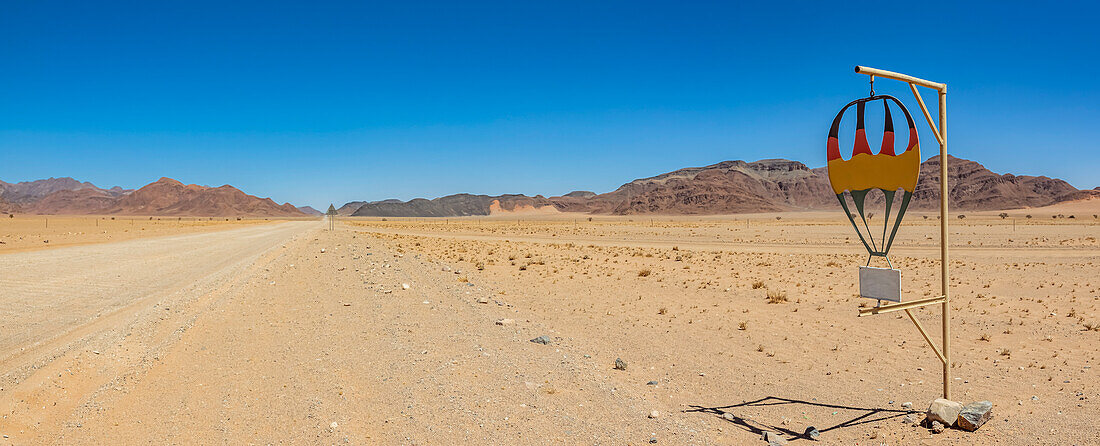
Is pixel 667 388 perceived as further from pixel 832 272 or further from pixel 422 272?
pixel 832 272

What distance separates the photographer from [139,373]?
677 centimetres

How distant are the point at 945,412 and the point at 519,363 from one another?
15.1ft

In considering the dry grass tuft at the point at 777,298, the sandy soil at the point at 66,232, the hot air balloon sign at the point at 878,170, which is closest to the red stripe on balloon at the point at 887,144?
the hot air balloon sign at the point at 878,170

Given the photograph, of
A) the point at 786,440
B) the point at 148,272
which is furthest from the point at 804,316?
the point at 148,272

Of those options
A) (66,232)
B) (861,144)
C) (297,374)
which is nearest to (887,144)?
(861,144)

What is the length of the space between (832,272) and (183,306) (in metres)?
18.1

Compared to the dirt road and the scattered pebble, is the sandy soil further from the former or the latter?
the scattered pebble

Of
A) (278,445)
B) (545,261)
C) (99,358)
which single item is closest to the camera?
(278,445)

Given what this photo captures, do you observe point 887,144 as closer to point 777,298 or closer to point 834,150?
point 834,150

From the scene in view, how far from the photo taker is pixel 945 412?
527 centimetres

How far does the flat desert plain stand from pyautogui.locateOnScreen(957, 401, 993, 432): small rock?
4.3 inches

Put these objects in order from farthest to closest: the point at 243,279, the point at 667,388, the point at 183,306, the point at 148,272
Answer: the point at 148,272 → the point at 243,279 → the point at 183,306 → the point at 667,388

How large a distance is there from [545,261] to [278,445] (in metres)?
18.9

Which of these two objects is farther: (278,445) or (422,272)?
(422,272)
